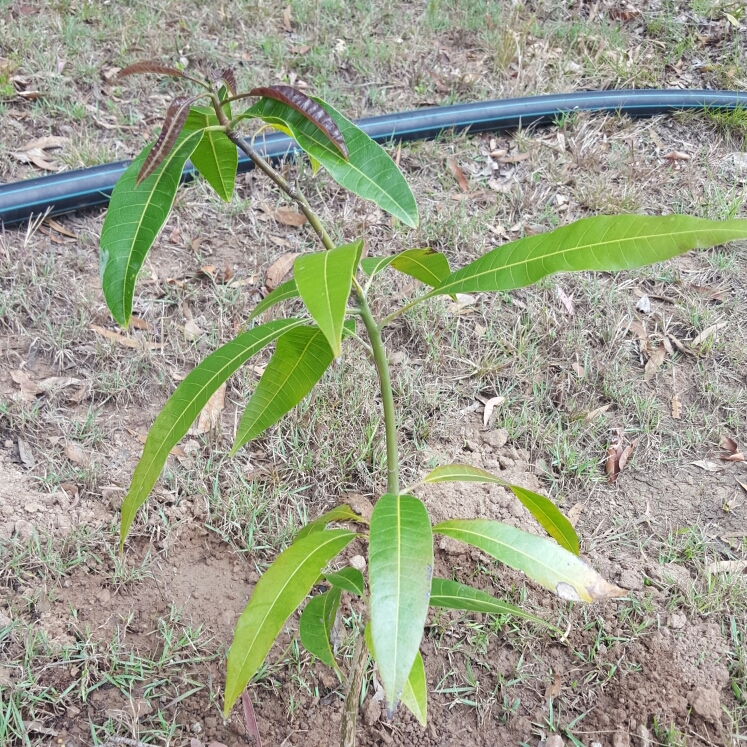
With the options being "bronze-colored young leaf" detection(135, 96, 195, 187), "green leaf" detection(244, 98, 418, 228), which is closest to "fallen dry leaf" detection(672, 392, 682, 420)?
"green leaf" detection(244, 98, 418, 228)

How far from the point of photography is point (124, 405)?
2.27m

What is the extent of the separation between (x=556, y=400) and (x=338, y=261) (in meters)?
1.65

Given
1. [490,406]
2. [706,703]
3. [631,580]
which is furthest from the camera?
[490,406]

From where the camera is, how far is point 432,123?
3283 millimetres

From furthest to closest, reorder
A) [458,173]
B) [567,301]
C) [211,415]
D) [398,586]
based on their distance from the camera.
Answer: [458,173] < [567,301] < [211,415] < [398,586]

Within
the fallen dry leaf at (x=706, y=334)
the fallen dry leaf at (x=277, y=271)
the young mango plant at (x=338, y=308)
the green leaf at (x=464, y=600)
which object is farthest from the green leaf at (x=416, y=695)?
the fallen dry leaf at (x=706, y=334)

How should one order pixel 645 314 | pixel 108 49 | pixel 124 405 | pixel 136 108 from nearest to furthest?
pixel 124 405 → pixel 645 314 → pixel 136 108 → pixel 108 49

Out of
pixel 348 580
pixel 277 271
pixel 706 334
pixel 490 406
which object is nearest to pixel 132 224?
pixel 348 580

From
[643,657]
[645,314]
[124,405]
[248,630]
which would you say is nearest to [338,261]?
[248,630]

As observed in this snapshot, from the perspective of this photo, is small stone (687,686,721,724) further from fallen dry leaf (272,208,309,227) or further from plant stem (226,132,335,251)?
fallen dry leaf (272,208,309,227)

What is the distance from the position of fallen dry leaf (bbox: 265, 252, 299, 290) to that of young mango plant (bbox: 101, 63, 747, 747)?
53.1 inches

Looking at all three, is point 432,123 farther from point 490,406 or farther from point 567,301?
point 490,406

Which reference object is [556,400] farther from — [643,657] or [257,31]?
[257,31]

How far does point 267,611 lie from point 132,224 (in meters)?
0.63
